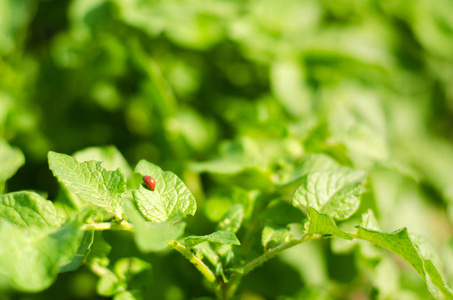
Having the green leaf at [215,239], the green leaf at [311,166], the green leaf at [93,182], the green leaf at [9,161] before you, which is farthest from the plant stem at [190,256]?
the green leaf at [9,161]

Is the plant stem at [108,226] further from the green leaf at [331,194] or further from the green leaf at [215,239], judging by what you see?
the green leaf at [331,194]

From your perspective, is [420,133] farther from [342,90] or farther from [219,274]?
[219,274]

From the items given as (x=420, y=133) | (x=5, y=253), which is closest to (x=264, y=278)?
(x=5, y=253)

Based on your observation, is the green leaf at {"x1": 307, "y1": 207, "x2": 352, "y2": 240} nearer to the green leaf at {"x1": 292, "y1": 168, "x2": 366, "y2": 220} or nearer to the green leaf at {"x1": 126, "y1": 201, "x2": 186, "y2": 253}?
the green leaf at {"x1": 292, "y1": 168, "x2": 366, "y2": 220}

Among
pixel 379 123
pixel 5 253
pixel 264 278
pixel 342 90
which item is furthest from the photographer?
pixel 342 90

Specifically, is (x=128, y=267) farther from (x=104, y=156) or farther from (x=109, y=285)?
(x=104, y=156)

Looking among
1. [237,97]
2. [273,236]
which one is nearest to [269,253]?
[273,236]
